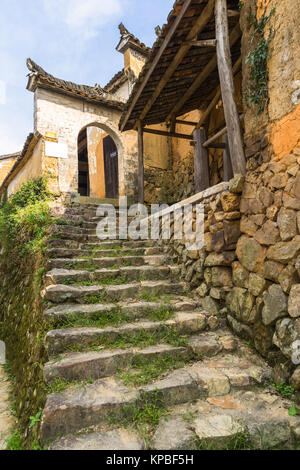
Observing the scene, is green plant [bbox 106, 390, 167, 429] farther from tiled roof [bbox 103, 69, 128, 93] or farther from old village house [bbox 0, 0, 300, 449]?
tiled roof [bbox 103, 69, 128, 93]

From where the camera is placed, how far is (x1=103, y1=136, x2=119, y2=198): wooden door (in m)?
9.44

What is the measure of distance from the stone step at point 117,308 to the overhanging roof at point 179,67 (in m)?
3.39

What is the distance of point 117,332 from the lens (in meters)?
2.49

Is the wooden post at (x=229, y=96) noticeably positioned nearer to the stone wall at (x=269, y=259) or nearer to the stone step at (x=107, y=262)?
the stone wall at (x=269, y=259)

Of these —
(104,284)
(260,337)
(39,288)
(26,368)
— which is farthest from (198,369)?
(39,288)

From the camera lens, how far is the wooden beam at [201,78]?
12.5ft

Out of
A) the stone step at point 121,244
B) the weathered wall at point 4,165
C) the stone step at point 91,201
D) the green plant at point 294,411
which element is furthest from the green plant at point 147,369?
the weathered wall at point 4,165

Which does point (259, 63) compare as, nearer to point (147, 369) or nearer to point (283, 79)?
point (283, 79)

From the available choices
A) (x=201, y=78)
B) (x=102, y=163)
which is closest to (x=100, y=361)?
(x=201, y=78)

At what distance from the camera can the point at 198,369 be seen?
223cm

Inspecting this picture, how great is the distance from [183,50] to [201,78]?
3.10 feet

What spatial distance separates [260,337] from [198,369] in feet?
1.98

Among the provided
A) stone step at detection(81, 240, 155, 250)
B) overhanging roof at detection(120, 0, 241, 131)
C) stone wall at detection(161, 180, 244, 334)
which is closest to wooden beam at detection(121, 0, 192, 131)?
overhanging roof at detection(120, 0, 241, 131)

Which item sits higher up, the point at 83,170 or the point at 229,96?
the point at 83,170
